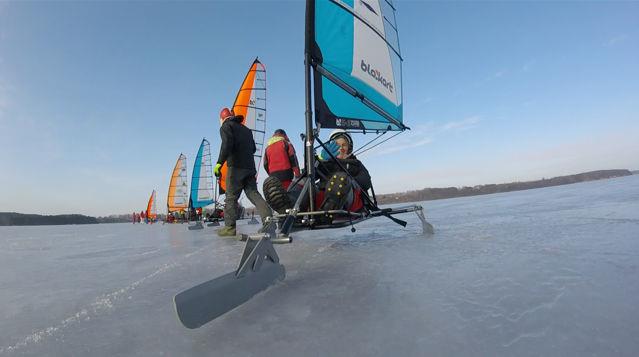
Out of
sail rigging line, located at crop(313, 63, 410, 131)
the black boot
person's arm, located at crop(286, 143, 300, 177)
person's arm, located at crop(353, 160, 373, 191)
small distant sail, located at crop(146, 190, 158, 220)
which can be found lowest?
small distant sail, located at crop(146, 190, 158, 220)

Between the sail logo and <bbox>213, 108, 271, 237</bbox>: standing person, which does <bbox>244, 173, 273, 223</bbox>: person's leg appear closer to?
<bbox>213, 108, 271, 237</bbox>: standing person

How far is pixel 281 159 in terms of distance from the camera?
193 inches

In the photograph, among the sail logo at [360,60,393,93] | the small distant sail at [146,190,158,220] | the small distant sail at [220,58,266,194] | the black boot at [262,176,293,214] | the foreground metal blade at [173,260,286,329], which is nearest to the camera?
the foreground metal blade at [173,260,286,329]

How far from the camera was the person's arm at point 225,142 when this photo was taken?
168 inches

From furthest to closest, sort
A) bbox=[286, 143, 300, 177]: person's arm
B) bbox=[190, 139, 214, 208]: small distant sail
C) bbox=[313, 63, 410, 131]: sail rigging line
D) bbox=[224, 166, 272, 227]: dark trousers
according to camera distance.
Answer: bbox=[190, 139, 214, 208]: small distant sail
bbox=[286, 143, 300, 177]: person's arm
bbox=[224, 166, 272, 227]: dark trousers
bbox=[313, 63, 410, 131]: sail rigging line

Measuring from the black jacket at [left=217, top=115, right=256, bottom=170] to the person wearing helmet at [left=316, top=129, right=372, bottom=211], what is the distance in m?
1.23

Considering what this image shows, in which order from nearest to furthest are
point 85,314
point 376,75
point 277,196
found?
point 85,314 < point 277,196 < point 376,75

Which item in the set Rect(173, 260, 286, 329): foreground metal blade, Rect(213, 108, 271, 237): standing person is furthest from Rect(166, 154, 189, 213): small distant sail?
Rect(173, 260, 286, 329): foreground metal blade

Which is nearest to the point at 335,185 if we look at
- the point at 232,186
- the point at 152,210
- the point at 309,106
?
the point at 309,106

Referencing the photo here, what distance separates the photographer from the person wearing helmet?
3410 millimetres

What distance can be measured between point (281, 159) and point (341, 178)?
5.49 feet

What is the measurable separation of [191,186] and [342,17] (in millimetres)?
19078

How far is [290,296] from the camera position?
1875 mm

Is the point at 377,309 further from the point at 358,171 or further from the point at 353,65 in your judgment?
the point at 353,65
